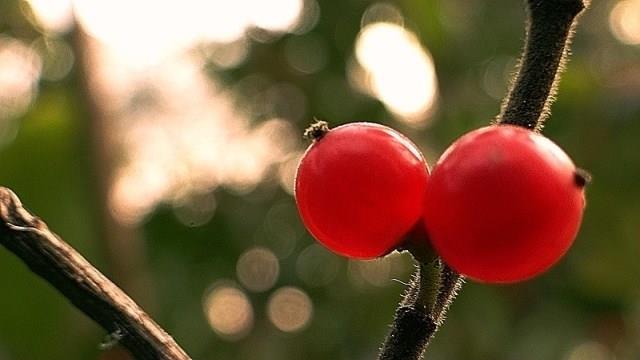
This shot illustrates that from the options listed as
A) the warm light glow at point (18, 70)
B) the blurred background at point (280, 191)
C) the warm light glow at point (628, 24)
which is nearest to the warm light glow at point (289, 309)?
the blurred background at point (280, 191)

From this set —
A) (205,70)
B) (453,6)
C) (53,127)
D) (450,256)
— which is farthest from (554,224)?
(205,70)

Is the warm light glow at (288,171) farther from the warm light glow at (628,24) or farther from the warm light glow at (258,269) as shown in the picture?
the warm light glow at (628,24)

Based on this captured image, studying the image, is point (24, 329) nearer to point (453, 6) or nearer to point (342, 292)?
point (342, 292)

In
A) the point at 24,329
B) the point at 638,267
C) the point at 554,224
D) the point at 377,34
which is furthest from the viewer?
the point at 377,34

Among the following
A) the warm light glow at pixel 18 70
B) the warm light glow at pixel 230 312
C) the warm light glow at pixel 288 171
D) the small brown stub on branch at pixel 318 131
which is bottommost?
the small brown stub on branch at pixel 318 131

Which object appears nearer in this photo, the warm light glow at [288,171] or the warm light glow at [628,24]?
the warm light glow at [288,171]

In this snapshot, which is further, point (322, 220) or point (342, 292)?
point (342, 292)

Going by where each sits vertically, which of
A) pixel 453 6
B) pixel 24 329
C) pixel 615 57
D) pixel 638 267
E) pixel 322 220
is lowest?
pixel 24 329
